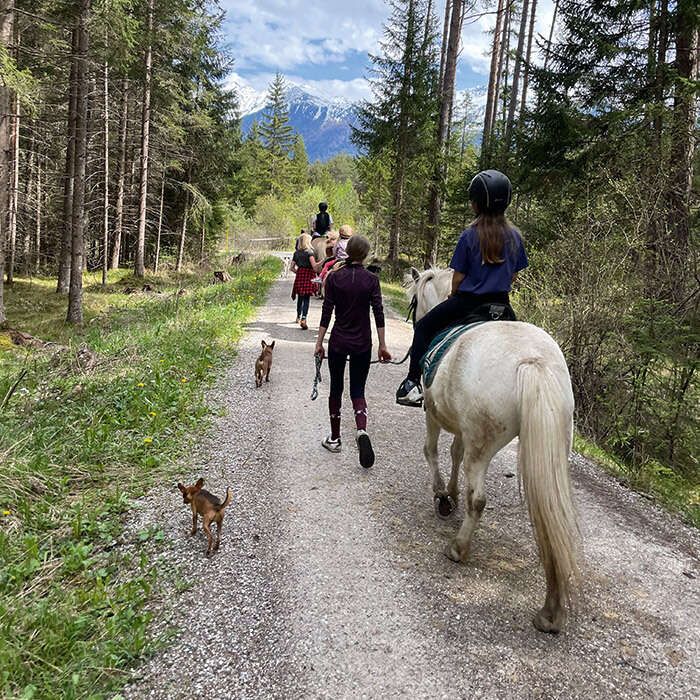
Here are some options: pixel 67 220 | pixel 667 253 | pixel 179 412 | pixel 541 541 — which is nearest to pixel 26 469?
pixel 179 412

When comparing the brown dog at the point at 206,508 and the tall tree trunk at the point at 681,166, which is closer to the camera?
the brown dog at the point at 206,508

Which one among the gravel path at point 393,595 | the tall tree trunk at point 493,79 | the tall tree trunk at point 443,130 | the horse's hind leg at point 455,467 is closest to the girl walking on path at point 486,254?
the horse's hind leg at point 455,467

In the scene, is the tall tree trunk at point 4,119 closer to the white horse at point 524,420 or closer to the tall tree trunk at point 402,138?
the white horse at point 524,420

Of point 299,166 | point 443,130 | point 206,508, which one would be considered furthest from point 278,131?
point 206,508

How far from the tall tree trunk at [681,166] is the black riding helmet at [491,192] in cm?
431

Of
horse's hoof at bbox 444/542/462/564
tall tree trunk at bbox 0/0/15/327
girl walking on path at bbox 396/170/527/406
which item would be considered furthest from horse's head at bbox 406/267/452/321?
→ tall tree trunk at bbox 0/0/15/327

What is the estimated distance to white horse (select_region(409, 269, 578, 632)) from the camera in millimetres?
2865

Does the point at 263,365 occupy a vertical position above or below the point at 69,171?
below

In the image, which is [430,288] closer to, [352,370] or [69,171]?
[352,370]

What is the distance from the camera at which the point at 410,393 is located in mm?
4859

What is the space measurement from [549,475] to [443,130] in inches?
704

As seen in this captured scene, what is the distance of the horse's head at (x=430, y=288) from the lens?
5.53m

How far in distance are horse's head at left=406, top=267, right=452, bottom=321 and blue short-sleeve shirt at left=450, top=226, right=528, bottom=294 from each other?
1.44m

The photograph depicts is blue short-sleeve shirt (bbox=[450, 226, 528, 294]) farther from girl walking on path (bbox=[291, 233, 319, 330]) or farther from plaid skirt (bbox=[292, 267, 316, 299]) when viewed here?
plaid skirt (bbox=[292, 267, 316, 299])
